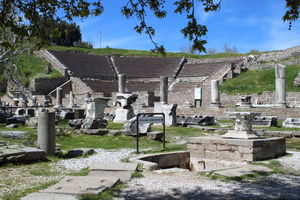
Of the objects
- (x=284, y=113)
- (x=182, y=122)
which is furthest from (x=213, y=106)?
(x=182, y=122)

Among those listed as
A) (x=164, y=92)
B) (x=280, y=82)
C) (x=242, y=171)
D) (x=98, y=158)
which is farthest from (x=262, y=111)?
(x=242, y=171)

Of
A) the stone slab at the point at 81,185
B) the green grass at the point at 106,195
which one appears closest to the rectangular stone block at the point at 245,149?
the stone slab at the point at 81,185

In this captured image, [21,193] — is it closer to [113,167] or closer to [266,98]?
[113,167]

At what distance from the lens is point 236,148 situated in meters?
8.56

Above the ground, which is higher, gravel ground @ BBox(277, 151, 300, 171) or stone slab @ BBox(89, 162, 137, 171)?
stone slab @ BBox(89, 162, 137, 171)

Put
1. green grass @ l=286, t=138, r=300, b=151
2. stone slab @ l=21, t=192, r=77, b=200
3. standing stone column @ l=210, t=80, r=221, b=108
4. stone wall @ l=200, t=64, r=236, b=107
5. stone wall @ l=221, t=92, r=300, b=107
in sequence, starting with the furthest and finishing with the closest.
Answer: stone wall @ l=200, t=64, r=236, b=107, stone wall @ l=221, t=92, r=300, b=107, standing stone column @ l=210, t=80, r=221, b=108, green grass @ l=286, t=138, r=300, b=151, stone slab @ l=21, t=192, r=77, b=200

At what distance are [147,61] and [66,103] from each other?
69.9ft

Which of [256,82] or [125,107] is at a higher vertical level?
[256,82]

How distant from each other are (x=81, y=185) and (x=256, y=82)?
118ft

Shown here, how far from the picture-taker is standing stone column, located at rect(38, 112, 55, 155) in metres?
8.48

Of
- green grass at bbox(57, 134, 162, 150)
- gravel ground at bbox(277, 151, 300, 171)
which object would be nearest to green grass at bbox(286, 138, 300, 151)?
gravel ground at bbox(277, 151, 300, 171)

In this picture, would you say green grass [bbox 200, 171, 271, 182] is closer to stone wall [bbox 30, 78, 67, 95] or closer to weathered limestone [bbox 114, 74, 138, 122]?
weathered limestone [bbox 114, 74, 138, 122]

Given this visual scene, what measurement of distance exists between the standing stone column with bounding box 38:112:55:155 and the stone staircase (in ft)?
7.09

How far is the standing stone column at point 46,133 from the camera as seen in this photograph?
8477 mm
